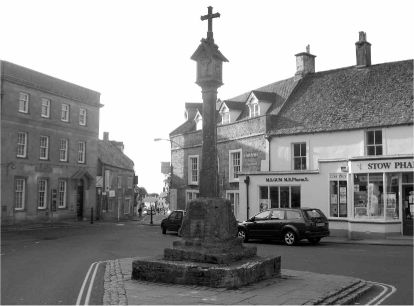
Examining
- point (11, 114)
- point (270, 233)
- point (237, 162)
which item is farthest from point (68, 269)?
point (11, 114)

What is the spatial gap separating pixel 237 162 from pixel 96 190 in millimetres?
17861

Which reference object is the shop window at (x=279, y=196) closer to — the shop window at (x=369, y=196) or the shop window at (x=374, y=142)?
the shop window at (x=369, y=196)

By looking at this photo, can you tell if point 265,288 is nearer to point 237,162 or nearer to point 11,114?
point 237,162

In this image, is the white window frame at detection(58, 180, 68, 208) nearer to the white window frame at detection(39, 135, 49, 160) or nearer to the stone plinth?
the white window frame at detection(39, 135, 49, 160)

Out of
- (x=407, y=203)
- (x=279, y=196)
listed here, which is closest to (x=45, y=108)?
(x=279, y=196)

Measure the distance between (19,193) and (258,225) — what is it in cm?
2051

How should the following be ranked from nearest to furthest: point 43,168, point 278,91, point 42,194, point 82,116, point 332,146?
1. point 332,146
2. point 278,91
3. point 43,168
4. point 42,194
5. point 82,116

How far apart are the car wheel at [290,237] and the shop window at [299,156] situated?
6819mm

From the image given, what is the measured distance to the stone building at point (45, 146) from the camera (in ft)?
107

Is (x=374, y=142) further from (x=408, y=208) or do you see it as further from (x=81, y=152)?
(x=81, y=152)

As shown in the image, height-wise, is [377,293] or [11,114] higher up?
[11,114]

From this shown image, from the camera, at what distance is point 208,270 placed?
9125 mm

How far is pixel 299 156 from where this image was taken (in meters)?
26.1

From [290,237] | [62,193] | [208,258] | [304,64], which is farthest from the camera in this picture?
[62,193]
